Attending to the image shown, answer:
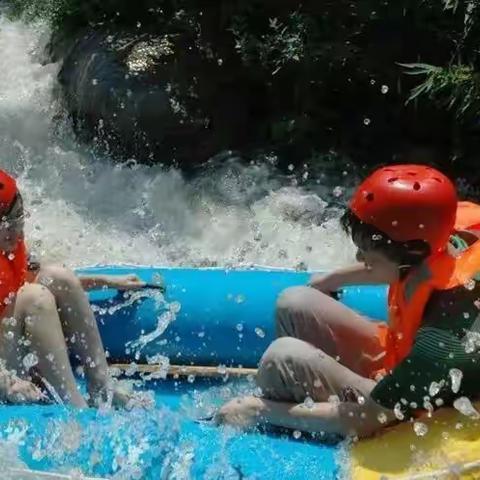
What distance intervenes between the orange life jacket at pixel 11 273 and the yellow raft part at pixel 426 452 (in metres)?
1.10

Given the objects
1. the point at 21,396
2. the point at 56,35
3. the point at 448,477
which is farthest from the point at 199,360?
the point at 56,35

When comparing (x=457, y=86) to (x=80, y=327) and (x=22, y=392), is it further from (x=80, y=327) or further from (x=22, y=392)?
(x=22, y=392)

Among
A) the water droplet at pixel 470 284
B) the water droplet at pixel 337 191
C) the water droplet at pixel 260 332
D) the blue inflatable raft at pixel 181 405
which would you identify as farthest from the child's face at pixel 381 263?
the water droplet at pixel 337 191

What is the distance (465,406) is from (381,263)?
0.38 metres

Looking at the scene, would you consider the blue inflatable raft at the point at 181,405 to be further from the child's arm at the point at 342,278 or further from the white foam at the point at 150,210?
the white foam at the point at 150,210

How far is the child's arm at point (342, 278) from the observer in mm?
2740

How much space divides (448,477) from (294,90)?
393 centimetres

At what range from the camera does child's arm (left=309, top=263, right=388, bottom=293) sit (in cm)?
274

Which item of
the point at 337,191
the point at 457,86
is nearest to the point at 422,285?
the point at 457,86

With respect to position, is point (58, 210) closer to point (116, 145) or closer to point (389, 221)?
point (116, 145)

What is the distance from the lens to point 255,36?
229 inches

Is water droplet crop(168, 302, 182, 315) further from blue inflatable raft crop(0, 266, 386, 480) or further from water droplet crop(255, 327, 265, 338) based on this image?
water droplet crop(255, 327, 265, 338)

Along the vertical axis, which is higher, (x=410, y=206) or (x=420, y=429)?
(x=410, y=206)

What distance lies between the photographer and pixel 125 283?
3.21 m
